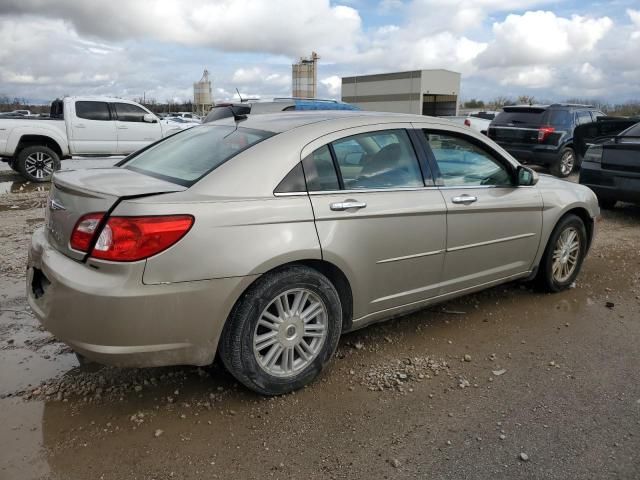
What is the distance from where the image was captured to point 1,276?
16.5 ft

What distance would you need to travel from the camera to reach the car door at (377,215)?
3.07 meters

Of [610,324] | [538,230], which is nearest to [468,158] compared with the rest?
[538,230]

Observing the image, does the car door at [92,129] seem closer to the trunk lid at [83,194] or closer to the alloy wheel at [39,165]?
the alloy wheel at [39,165]

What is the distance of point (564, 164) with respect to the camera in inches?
477

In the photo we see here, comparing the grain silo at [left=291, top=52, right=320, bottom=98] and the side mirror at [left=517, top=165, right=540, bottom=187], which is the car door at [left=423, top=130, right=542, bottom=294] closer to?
the side mirror at [left=517, top=165, right=540, bottom=187]

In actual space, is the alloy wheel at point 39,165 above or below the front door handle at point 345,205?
below

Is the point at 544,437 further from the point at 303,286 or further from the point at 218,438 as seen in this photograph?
the point at 218,438

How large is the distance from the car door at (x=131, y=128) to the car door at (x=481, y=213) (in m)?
10.1

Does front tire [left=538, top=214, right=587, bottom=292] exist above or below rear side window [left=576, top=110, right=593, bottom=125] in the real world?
below

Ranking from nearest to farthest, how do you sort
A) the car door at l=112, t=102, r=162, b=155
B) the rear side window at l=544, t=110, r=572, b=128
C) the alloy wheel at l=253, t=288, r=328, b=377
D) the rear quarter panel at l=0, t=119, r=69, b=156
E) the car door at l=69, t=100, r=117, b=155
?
the alloy wheel at l=253, t=288, r=328, b=377 < the rear quarter panel at l=0, t=119, r=69, b=156 < the car door at l=69, t=100, r=117, b=155 < the rear side window at l=544, t=110, r=572, b=128 < the car door at l=112, t=102, r=162, b=155

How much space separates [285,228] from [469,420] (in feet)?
4.69

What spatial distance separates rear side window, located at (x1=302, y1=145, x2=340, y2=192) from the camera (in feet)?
10.00

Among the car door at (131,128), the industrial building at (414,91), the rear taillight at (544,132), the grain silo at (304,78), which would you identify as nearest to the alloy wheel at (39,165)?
the car door at (131,128)

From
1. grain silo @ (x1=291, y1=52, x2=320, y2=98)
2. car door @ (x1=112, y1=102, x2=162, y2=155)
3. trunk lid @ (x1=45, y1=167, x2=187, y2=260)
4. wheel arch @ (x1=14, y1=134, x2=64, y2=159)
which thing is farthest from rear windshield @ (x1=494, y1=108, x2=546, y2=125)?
grain silo @ (x1=291, y1=52, x2=320, y2=98)
